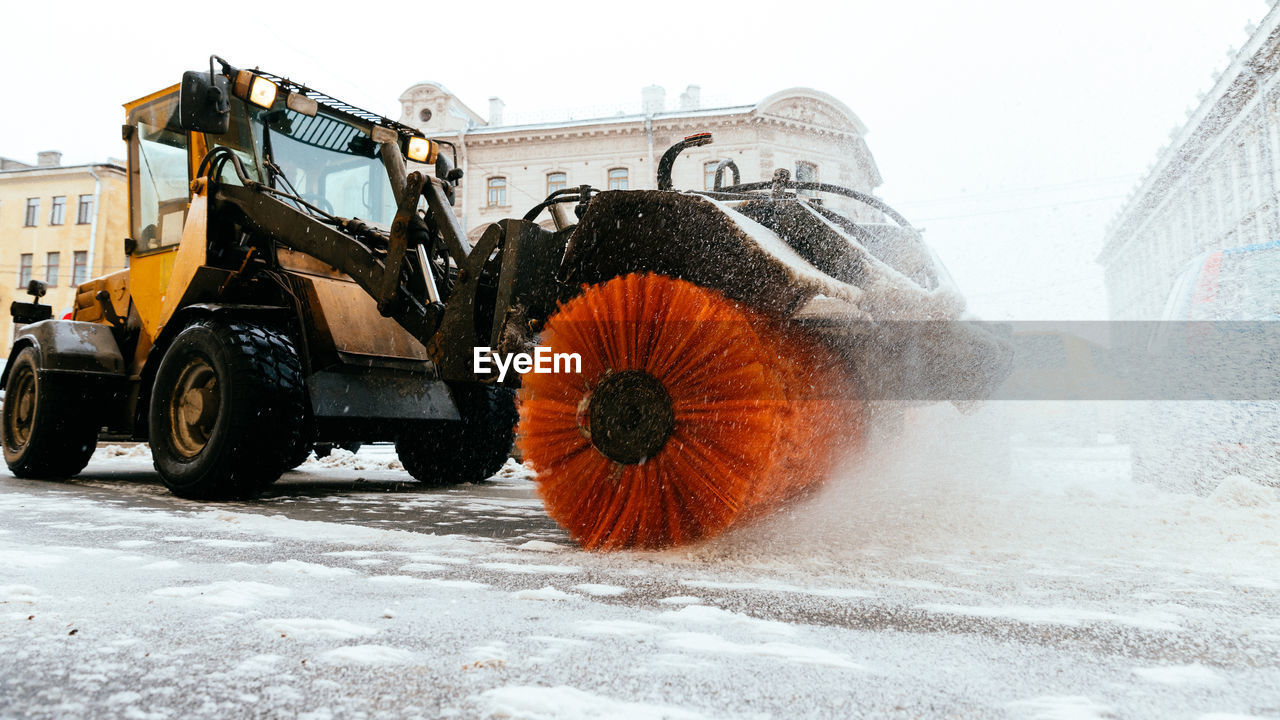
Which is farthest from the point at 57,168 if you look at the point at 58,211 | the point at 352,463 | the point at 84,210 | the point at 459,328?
the point at 459,328

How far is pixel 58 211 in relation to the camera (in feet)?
115

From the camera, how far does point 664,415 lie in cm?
267

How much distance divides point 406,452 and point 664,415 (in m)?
4.09

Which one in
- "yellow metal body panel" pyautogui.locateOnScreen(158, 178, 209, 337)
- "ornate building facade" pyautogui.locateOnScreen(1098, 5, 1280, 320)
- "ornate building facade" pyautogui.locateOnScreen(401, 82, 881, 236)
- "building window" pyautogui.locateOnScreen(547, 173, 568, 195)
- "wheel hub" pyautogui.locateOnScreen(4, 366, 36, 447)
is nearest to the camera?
"yellow metal body panel" pyautogui.locateOnScreen(158, 178, 209, 337)

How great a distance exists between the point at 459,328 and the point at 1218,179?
2942 centimetres

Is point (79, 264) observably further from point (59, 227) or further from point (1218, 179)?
point (1218, 179)

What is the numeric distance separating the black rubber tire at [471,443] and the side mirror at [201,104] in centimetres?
241

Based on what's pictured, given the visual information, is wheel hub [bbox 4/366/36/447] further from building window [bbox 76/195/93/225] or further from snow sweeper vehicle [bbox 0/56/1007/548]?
building window [bbox 76/195/93/225]

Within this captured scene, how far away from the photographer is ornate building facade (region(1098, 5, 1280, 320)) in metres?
20.5

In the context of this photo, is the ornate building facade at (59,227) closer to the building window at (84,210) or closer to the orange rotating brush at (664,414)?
the building window at (84,210)

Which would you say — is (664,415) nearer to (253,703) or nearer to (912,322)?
(912,322)

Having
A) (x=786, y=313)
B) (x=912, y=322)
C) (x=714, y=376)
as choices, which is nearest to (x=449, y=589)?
(x=714, y=376)

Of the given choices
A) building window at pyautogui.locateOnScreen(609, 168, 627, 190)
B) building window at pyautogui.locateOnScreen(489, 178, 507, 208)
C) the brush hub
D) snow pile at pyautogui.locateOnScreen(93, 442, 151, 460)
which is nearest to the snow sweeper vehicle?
the brush hub

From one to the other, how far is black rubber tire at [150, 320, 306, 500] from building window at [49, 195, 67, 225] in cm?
3814
